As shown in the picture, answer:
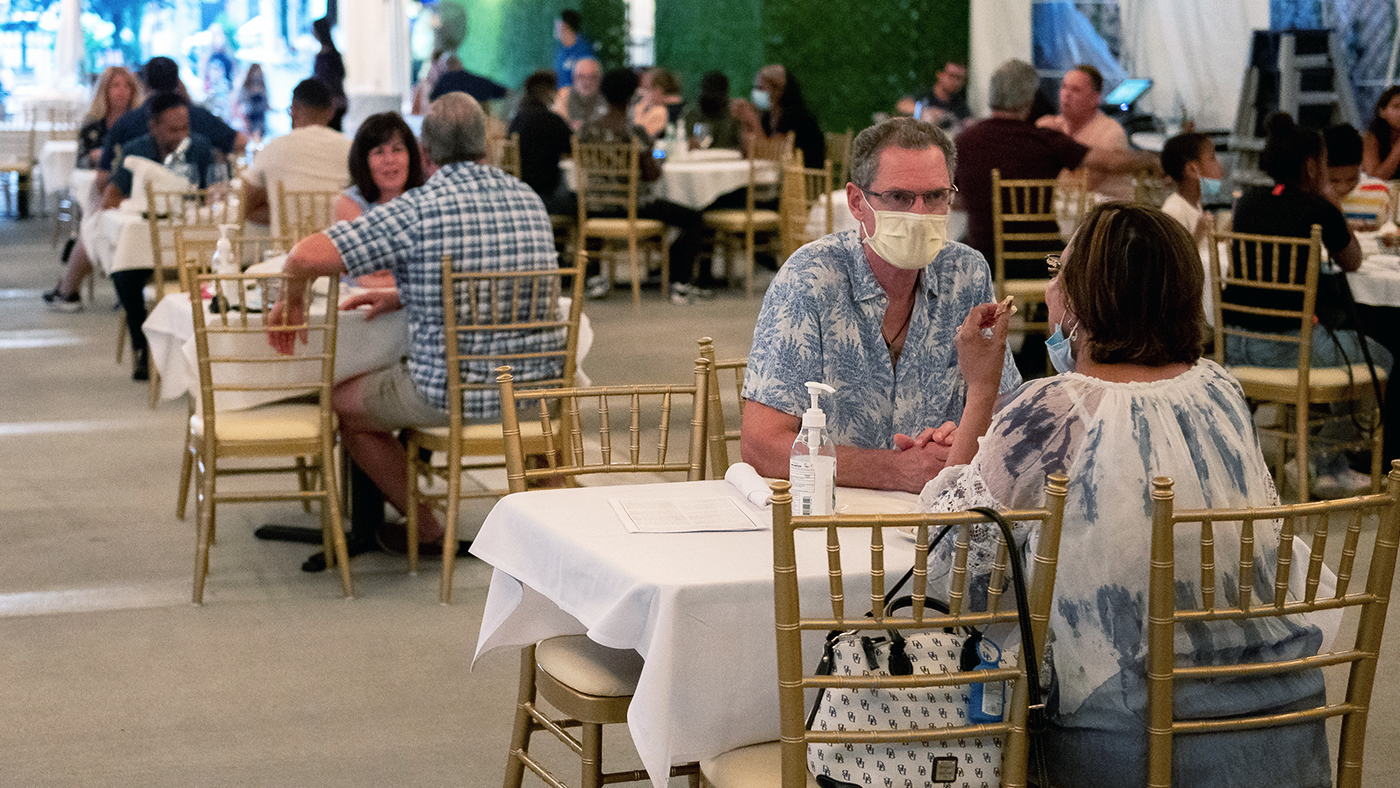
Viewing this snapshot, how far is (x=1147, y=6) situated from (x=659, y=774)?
8928mm

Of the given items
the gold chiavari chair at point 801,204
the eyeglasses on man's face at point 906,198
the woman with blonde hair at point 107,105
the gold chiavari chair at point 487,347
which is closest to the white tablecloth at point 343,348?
the gold chiavari chair at point 487,347

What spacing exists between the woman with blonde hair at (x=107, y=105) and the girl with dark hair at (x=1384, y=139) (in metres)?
6.47

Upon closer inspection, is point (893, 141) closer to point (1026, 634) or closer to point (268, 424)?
point (1026, 634)

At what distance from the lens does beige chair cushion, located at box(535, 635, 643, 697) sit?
2195 millimetres

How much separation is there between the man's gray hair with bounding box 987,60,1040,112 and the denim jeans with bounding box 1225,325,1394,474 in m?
1.98

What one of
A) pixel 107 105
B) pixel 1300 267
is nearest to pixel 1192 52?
pixel 1300 267

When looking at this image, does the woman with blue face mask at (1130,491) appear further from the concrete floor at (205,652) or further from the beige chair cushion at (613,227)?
the beige chair cushion at (613,227)

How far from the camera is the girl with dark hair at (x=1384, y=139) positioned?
7152mm

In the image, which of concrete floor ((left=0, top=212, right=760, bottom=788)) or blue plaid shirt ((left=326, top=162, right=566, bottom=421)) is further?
blue plaid shirt ((left=326, top=162, right=566, bottom=421))

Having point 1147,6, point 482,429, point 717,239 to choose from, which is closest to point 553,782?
point 482,429

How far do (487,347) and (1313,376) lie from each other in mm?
2598

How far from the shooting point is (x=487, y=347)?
3.99 meters

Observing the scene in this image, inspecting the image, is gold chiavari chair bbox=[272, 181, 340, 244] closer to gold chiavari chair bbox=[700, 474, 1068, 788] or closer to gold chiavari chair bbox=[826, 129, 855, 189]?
gold chiavari chair bbox=[700, 474, 1068, 788]

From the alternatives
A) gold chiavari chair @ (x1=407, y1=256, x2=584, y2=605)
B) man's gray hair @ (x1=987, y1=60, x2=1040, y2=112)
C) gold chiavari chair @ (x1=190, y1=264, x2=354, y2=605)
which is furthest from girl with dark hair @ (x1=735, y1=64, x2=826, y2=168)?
gold chiavari chair @ (x1=190, y1=264, x2=354, y2=605)
